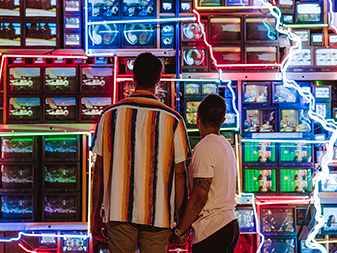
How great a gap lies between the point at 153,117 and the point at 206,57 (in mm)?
2254

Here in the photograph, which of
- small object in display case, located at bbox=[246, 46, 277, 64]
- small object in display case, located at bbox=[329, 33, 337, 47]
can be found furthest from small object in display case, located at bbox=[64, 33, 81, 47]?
small object in display case, located at bbox=[329, 33, 337, 47]

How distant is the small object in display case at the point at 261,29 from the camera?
3768mm

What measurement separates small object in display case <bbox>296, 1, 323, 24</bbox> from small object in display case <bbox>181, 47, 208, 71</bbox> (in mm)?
1237

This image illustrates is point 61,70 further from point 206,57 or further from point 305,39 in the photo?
point 305,39

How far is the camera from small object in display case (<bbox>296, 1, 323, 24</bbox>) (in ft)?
12.7

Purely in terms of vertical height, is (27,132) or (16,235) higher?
(27,132)

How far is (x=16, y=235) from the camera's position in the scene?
3635 millimetres

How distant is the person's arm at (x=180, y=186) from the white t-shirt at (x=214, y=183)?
0.09 m

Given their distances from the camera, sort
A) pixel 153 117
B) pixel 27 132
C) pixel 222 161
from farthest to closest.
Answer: pixel 27 132 < pixel 222 161 < pixel 153 117

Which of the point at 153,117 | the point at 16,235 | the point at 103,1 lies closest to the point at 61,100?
the point at 103,1

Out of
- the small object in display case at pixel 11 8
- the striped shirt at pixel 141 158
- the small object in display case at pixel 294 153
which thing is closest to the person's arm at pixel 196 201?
the striped shirt at pixel 141 158

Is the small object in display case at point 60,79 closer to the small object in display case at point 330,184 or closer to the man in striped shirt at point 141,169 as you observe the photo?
the man in striped shirt at point 141,169

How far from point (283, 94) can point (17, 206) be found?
3.24 meters

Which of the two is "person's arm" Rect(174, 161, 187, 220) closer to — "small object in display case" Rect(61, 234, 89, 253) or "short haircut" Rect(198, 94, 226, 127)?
"short haircut" Rect(198, 94, 226, 127)
